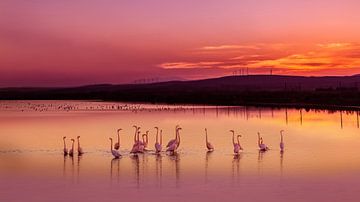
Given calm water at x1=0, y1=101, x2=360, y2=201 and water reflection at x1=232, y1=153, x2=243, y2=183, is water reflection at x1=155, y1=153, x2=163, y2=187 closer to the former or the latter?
calm water at x1=0, y1=101, x2=360, y2=201

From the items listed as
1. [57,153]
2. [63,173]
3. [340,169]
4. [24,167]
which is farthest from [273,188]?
[57,153]

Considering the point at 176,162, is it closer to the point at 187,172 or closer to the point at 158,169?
the point at 158,169

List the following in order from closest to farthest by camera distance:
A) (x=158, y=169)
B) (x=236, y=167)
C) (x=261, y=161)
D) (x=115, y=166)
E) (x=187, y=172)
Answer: (x=187, y=172) → (x=158, y=169) → (x=236, y=167) → (x=115, y=166) → (x=261, y=161)

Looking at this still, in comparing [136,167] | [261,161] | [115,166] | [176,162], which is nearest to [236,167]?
[261,161]

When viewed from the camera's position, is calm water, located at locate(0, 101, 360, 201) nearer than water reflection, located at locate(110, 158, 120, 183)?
Yes

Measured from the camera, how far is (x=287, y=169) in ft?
49.1

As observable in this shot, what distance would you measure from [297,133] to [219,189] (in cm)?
A: 1448

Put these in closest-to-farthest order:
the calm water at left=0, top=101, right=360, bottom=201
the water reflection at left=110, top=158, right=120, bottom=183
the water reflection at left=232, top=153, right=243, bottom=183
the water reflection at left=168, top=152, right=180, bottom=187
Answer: the calm water at left=0, top=101, right=360, bottom=201 → the water reflection at left=168, top=152, right=180, bottom=187 → the water reflection at left=232, top=153, right=243, bottom=183 → the water reflection at left=110, top=158, right=120, bottom=183

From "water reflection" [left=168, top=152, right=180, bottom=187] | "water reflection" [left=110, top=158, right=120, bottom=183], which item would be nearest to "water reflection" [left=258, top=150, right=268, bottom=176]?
"water reflection" [left=168, top=152, right=180, bottom=187]

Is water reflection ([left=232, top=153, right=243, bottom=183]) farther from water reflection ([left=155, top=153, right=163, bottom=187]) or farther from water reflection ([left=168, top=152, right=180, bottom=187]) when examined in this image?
water reflection ([left=155, top=153, right=163, bottom=187])

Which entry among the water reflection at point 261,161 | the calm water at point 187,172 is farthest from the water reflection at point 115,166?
the water reflection at point 261,161

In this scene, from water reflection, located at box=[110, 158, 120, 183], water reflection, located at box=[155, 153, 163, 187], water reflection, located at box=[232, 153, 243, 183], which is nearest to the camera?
water reflection, located at box=[155, 153, 163, 187]

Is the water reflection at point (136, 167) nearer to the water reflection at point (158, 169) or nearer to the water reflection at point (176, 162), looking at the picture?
the water reflection at point (158, 169)

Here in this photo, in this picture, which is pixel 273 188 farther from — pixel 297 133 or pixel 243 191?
pixel 297 133
